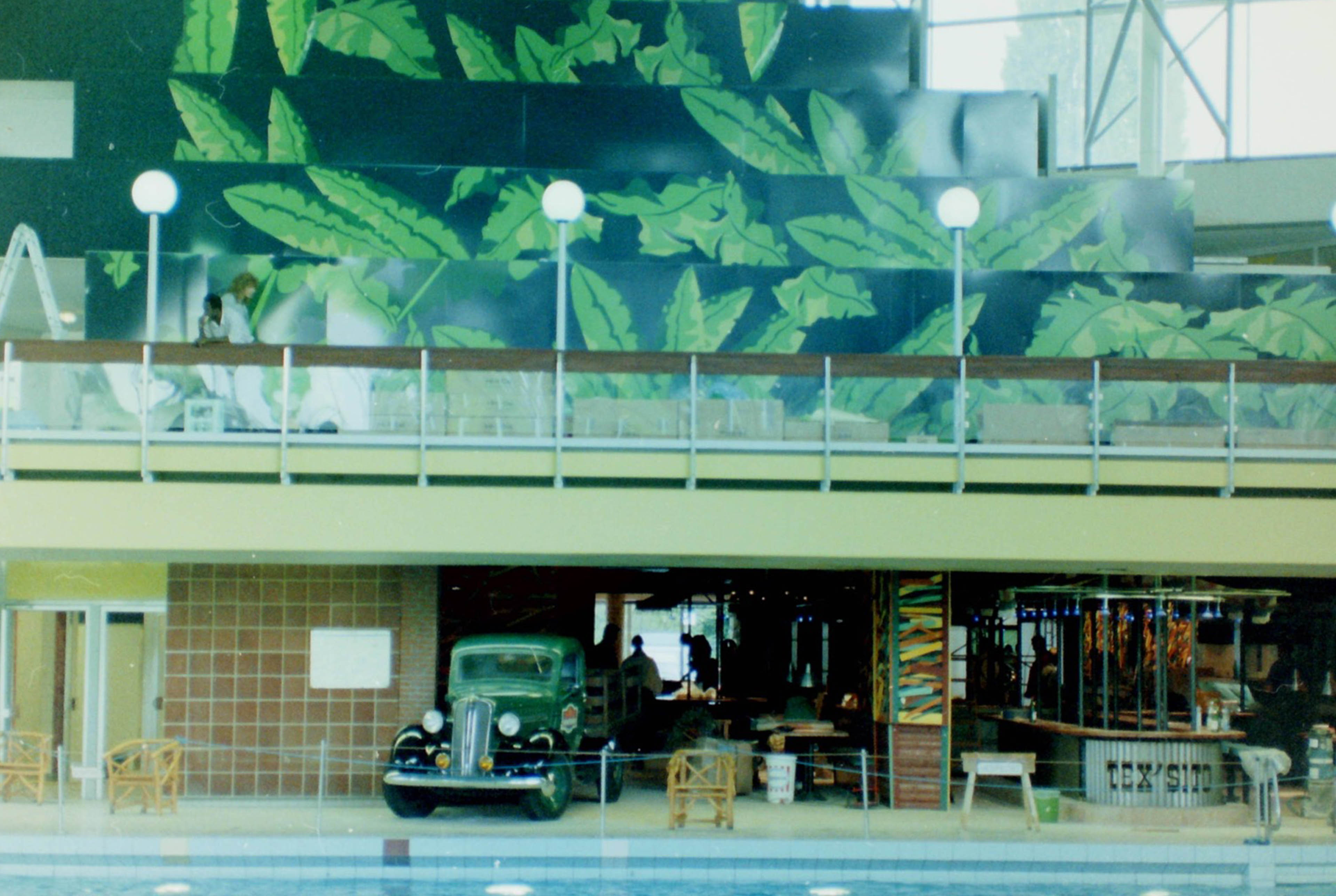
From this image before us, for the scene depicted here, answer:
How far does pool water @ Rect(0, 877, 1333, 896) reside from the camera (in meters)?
13.2

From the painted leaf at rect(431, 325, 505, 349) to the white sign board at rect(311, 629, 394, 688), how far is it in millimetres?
4487

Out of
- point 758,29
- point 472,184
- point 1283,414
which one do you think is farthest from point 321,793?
point 758,29

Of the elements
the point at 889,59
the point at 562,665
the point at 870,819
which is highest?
the point at 889,59

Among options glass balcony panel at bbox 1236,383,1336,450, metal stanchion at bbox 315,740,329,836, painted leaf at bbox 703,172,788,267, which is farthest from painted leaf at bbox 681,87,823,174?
metal stanchion at bbox 315,740,329,836

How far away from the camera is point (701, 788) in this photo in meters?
15.2

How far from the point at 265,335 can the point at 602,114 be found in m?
5.41

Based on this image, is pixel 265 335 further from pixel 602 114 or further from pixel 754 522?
pixel 754 522

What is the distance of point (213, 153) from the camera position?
21.0m

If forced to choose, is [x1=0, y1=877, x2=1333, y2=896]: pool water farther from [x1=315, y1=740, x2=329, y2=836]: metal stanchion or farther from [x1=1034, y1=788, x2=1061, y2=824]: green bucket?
[x1=1034, y1=788, x2=1061, y2=824]: green bucket

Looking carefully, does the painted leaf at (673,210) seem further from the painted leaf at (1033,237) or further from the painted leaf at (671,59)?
the painted leaf at (1033,237)

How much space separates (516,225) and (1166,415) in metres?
9.50

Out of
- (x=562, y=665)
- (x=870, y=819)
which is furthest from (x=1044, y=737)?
(x=562, y=665)

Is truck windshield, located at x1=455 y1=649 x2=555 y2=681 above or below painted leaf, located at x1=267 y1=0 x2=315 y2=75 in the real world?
below

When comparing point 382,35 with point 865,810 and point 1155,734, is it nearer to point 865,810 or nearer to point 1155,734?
point 865,810
